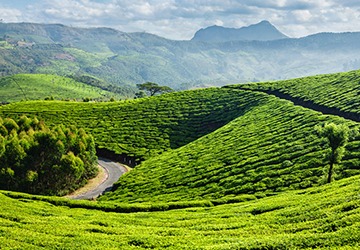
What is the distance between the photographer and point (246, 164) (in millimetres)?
66875

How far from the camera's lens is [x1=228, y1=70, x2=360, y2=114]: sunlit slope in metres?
90.1

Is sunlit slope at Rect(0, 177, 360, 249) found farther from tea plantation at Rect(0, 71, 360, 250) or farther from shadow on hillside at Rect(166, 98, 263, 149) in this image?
shadow on hillside at Rect(166, 98, 263, 149)

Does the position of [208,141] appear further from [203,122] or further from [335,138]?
[335,138]

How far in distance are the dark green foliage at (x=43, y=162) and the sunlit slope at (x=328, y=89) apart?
68.1 metres

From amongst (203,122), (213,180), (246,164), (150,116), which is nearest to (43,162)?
(213,180)

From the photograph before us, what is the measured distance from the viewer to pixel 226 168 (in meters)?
68.2

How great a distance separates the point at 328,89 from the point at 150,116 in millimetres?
60833

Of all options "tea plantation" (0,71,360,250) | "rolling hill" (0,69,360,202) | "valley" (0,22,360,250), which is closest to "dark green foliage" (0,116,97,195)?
"valley" (0,22,360,250)

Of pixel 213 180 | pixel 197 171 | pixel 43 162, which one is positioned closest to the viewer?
pixel 213 180

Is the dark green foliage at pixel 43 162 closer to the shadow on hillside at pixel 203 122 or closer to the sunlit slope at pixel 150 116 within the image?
the sunlit slope at pixel 150 116

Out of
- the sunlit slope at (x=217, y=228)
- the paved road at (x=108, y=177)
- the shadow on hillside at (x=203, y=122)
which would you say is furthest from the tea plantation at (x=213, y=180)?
the paved road at (x=108, y=177)

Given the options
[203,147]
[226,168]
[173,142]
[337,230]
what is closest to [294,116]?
[203,147]

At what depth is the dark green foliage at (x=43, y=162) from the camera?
7638cm

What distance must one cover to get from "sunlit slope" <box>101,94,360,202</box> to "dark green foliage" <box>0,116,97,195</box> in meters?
14.0
